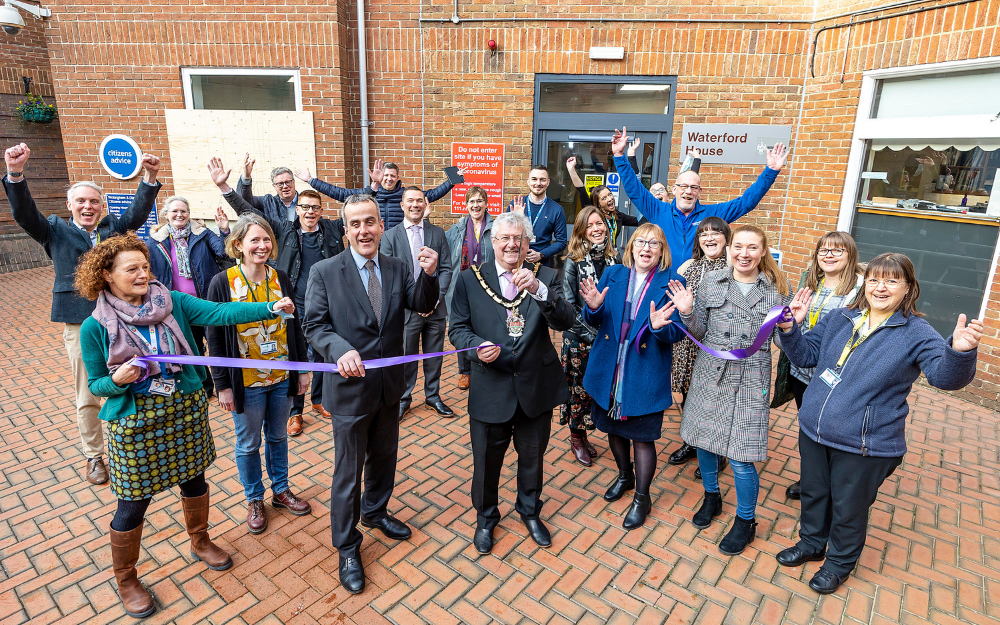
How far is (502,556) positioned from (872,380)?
2317 mm

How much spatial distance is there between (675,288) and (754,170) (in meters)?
5.48

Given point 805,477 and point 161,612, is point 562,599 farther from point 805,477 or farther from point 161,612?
point 161,612

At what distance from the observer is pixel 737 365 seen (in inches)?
130

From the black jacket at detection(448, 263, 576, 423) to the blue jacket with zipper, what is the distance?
1.34m

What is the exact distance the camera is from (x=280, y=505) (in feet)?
12.5

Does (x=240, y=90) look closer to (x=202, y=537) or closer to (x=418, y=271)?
(x=418, y=271)

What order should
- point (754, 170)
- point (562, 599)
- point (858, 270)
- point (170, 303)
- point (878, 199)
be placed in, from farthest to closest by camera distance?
point (754, 170) → point (878, 199) → point (858, 270) → point (562, 599) → point (170, 303)

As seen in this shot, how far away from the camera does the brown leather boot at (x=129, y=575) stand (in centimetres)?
287

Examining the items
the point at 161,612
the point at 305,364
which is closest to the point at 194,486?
the point at 161,612

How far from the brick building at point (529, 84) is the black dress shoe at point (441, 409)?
144 inches

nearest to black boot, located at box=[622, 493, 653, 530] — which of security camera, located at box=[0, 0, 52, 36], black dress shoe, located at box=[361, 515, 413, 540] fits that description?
black dress shoe, located at box=[361, 515, 413, 540]

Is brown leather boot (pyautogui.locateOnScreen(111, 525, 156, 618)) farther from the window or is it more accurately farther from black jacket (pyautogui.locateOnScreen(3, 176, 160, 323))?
the window

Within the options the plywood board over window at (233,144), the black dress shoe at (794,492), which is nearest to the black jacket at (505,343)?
the black dress shoe at (794,492)

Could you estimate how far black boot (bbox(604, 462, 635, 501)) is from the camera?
3961 mm
